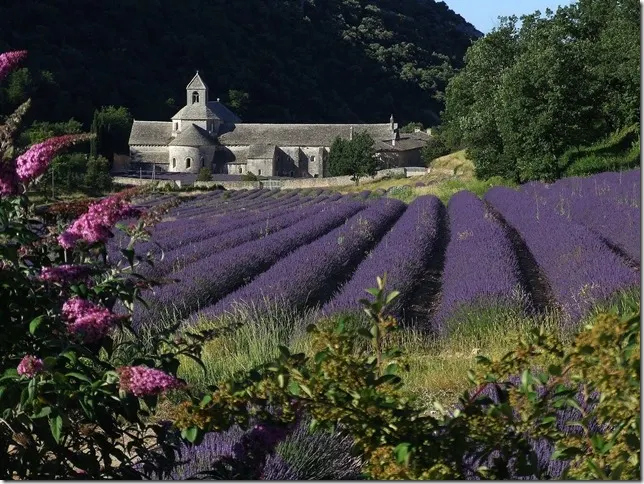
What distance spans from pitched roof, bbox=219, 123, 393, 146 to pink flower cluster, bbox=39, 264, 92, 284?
84.5 metres

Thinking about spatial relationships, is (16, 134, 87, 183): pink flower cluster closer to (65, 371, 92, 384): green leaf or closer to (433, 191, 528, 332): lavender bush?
(65, 371, 92, 384): green leaf

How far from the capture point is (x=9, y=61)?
2895 millimetres

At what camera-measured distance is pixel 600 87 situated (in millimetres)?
31797

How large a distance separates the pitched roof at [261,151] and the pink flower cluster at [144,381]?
3231 inches

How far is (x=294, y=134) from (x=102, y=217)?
285ft

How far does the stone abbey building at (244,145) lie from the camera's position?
84.3 meters

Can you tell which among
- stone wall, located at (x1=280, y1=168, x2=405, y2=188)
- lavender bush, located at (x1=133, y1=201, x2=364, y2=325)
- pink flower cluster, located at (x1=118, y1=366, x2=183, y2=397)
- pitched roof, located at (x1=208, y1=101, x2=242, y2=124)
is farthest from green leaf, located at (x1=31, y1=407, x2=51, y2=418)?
pitched roof, located at (x1=208, y1=101, x2=242, y2=124)

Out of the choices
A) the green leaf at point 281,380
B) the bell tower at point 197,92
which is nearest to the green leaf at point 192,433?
the green leaf at point 281,380

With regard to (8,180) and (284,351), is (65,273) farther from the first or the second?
(284,351)

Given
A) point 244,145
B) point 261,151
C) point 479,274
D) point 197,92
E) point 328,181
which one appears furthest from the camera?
point 197,92

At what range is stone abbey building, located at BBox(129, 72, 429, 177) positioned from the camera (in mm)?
84312

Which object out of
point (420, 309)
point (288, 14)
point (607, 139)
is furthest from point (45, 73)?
point (420, 309)

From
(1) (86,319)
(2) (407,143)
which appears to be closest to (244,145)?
(2) (407,143)

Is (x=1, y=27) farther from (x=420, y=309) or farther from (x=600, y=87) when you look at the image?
(x=420, y=309)
